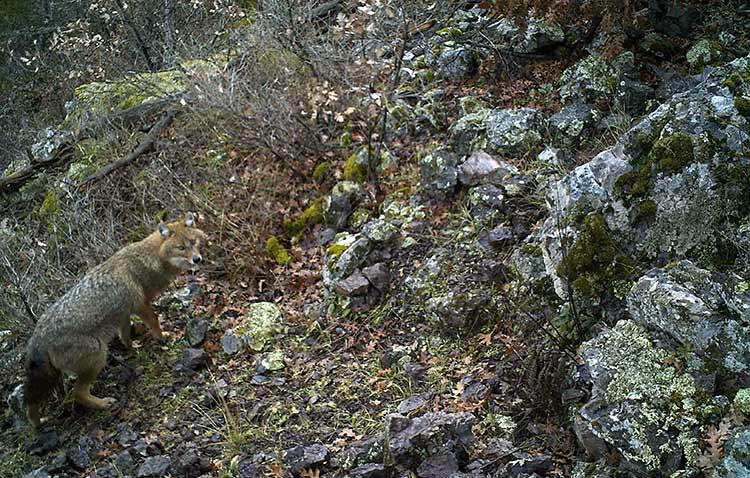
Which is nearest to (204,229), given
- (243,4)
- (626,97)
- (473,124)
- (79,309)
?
(79,309)

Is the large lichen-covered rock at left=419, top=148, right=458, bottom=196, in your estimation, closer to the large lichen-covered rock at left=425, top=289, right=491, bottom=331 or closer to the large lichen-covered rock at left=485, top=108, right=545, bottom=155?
the large lichen-covered rock at left=485, top=108, right=545, bottom=155

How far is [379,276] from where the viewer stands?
728 centimetres

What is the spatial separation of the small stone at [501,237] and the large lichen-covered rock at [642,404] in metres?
2.13

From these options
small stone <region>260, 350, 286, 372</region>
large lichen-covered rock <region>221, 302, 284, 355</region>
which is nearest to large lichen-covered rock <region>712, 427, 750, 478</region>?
small stone <region>260, 350, 286, 372</region>

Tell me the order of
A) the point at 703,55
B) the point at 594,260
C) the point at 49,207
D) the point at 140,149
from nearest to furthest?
the point at 594,260
the point at 703,55
the point at 49,207
the point at 140,149

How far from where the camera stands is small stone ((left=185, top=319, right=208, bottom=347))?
7.54 m

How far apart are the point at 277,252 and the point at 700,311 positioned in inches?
202

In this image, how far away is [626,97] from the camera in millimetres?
7605

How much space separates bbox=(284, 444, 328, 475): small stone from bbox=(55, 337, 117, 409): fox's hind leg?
87.1 inches

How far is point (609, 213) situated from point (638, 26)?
3.36m

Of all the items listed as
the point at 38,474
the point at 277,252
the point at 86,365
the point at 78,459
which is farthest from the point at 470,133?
the point at 38,474

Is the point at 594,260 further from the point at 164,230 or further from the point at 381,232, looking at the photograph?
the point at 164,230

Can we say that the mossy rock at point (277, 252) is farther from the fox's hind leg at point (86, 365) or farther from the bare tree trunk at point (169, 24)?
the bare tree trunk at point (169, 24)

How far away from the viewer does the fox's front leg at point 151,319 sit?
752cm
